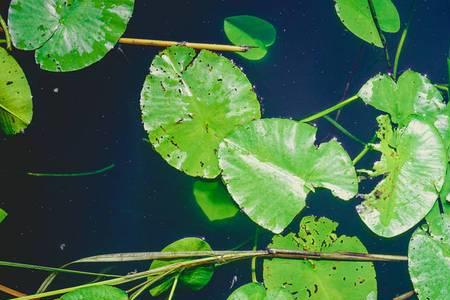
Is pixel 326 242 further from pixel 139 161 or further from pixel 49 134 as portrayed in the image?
pixel 49 134

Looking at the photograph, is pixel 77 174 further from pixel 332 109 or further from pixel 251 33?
pixel 332 109

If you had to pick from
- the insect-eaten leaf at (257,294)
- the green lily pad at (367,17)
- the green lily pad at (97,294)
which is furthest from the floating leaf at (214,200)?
the green lily pad at (367,17)

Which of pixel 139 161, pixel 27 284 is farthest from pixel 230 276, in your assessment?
pixel 27 284

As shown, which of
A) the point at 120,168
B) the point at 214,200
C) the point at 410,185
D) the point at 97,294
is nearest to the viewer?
the point at 97,294

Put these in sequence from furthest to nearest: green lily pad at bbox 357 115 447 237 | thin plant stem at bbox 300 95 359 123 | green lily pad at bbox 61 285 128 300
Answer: thin plant stem at bbox 300 95 359 123 → green lily pad at bbox 357 115 447 237 → green lily pad at bbox 61 285 128 300

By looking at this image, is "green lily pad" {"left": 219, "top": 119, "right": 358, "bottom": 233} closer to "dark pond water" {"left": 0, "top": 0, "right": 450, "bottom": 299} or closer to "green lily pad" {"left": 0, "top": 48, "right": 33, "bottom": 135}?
"dark pond water" {"left": 0, "top": 0, "right": 450, "bottom": 299}

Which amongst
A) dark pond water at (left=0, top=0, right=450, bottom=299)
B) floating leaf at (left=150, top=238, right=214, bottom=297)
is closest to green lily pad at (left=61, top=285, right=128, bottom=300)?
floating leaf at (left=150, top=238, right=214, bottom=297)

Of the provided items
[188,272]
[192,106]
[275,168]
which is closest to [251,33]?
[192,106]
